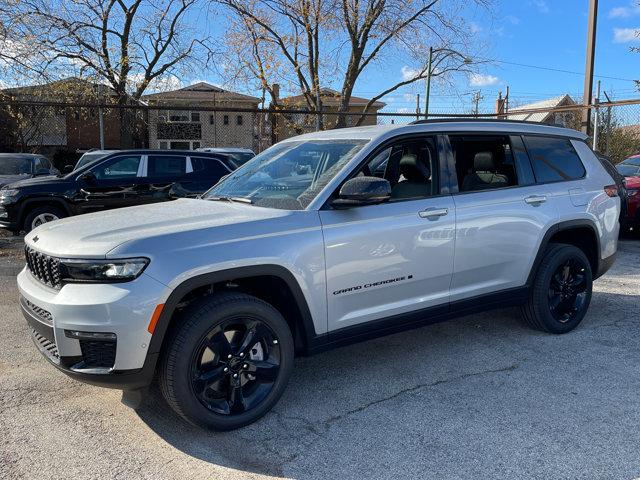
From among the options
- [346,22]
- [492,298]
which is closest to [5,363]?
[492,298]

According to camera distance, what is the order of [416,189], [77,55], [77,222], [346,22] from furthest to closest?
[77,55], [346,22], [416,189], [77,222]

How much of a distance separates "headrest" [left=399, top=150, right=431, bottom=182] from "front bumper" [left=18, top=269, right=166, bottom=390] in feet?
7.25

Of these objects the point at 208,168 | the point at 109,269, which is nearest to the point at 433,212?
the point at 109,269

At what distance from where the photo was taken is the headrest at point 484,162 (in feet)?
14.8

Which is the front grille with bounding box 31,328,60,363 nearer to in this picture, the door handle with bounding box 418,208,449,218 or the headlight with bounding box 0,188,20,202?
the door handle with bounding box 418,208,449,218

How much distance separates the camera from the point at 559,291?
496 centimetres

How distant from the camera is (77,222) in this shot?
357 centimetres

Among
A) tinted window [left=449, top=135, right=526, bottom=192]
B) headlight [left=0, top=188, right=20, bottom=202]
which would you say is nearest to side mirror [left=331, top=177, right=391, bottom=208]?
tinted window [left=449, top=135, right=526, bottom=192]

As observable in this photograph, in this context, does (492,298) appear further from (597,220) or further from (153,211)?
(153,211)

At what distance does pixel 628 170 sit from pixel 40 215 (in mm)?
11342

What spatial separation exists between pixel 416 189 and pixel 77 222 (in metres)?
2.40

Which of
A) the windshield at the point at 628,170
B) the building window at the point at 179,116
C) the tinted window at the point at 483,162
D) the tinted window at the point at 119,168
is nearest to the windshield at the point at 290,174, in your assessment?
the tinted window at the point at 483,162

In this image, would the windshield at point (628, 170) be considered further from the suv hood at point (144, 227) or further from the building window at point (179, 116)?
the building window at point (179, 116)

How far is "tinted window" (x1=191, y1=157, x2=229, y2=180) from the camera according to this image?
10.1m
